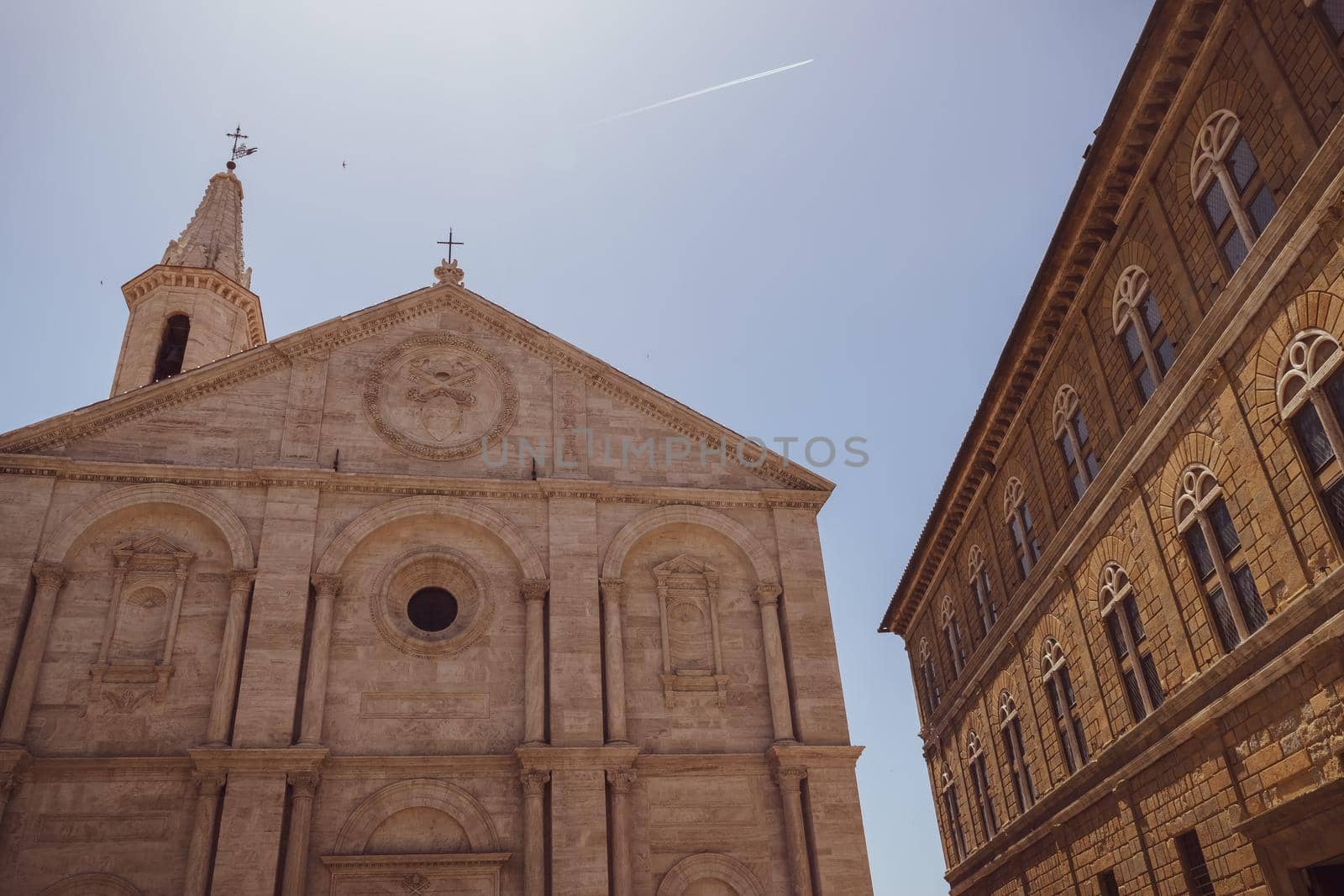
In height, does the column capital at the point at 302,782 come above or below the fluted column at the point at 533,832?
above

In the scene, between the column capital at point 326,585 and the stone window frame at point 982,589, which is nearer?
the column capital at point 326,585

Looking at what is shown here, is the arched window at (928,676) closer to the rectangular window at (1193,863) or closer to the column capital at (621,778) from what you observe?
the rectangular window at (1193,863)

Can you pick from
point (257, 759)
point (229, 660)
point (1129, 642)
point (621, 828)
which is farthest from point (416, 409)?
point (1129, 642)

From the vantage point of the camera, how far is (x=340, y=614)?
20172mm

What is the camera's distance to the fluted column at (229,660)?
1844cm

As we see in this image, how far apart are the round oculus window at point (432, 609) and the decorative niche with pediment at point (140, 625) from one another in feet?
13.6

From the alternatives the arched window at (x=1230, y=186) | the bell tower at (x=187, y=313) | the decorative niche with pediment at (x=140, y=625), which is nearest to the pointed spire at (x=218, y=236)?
the bell tower at (x=187, y=313)

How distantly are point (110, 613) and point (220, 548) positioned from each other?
2.16 metres

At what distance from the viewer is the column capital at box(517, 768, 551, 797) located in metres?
18.7

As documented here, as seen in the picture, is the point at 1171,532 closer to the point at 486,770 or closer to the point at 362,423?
the point at 486,770

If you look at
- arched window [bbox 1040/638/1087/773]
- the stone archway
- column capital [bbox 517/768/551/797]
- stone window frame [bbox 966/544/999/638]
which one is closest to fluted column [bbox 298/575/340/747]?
column capital [bbox 517/768/551/797]

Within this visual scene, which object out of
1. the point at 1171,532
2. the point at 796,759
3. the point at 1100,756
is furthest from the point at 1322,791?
the point at 796,759

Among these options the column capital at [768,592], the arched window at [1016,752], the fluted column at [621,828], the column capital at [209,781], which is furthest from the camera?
the arched window at [1016,752]

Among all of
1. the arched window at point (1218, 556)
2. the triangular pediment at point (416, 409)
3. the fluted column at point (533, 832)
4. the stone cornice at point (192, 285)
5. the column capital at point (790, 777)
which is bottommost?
the fluted column at point (533, 832)
